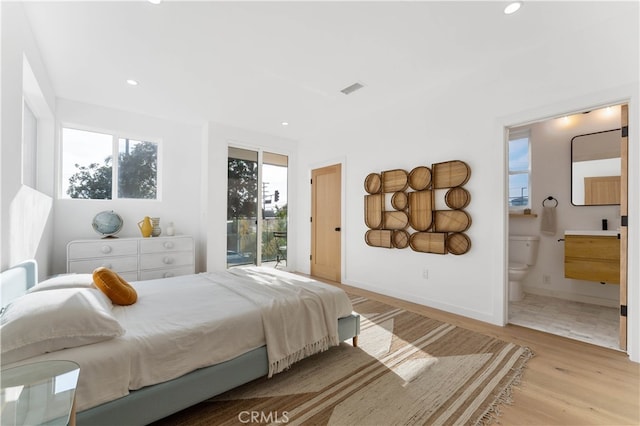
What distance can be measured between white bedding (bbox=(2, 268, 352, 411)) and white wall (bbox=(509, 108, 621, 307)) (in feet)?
11.4

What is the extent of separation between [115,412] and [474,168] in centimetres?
351

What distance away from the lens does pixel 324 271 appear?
499cm

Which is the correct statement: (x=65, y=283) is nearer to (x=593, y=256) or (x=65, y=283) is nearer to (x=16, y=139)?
(x=16, y=139)

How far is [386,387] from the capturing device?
1.81 metres

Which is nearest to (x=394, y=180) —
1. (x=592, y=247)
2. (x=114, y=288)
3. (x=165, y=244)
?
(x=592, y=247)

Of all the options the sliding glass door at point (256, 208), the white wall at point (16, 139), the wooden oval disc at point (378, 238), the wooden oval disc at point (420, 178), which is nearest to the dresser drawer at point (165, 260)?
the sliding glass door at point (256, 208)

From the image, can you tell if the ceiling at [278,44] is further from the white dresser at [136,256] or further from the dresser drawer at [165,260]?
the dresser drawer at [165,260]

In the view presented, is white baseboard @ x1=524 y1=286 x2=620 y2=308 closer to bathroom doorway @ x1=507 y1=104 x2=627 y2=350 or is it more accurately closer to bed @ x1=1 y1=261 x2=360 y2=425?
bathroom doorway @ x1=507 y1=104 x2=627 y2=350

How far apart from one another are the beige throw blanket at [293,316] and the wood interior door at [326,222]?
Result: 2.34 m

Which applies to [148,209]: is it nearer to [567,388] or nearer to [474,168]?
[474,168]

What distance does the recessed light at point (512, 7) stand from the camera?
2063 millimetres

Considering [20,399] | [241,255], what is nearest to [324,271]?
[241,255]

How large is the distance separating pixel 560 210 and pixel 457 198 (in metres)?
1.94

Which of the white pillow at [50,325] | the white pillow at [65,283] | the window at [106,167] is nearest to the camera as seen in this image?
the white pillow at [50,325]
